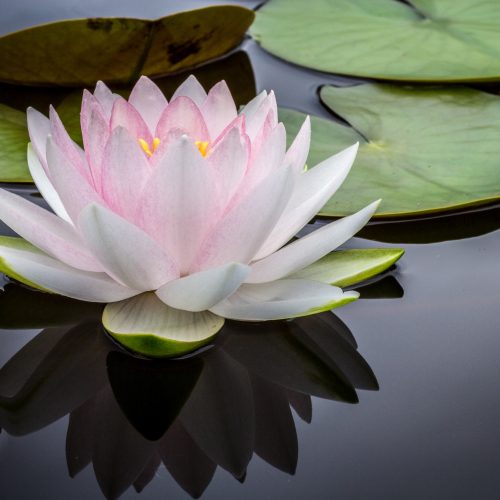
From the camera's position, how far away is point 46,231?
1.14 m

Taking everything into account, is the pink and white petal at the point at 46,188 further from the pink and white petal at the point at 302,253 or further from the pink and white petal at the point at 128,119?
the pink and white petal at the point at 302,253

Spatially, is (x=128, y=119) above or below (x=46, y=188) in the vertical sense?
above

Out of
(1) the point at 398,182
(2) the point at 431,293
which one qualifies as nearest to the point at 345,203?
(1) the point at 398,182

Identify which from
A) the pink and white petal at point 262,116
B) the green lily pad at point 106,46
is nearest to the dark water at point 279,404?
the pink and white petal at point 262,116

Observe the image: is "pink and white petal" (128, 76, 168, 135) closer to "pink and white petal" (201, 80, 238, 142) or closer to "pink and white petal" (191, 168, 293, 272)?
"pink and white petal" (201, 80, 238, 142)

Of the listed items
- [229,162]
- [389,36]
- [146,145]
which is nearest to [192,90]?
[146,145]

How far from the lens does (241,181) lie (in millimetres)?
1146

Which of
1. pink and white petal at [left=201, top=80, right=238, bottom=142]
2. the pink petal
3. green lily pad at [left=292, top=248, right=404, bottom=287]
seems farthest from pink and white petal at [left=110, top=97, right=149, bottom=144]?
green lily pad at [left=292, top=248, right=404, bottom=287]

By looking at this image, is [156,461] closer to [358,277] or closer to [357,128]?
[358,277]

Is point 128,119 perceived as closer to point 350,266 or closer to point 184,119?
point 184,119

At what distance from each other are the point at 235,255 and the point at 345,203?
0.42 metres

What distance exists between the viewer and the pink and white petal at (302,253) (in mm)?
1166

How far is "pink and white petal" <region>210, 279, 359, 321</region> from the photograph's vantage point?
43.8 inches

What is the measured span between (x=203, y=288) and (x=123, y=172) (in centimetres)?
19
